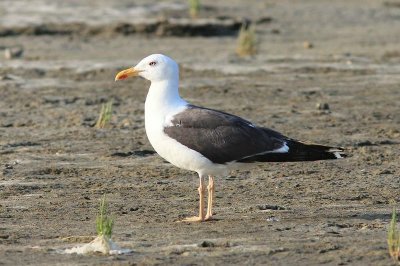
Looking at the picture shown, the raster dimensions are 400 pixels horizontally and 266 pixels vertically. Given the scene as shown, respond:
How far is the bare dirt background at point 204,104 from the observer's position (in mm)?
8172

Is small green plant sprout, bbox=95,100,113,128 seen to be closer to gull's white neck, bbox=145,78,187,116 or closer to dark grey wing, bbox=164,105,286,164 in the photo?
gull's white neck, bbox=145,78,187,116

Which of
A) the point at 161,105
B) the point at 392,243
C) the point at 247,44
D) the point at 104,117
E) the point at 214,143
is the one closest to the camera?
the point at 392,243

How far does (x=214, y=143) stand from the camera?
9.01m

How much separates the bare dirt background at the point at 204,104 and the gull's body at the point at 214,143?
16.6 inches

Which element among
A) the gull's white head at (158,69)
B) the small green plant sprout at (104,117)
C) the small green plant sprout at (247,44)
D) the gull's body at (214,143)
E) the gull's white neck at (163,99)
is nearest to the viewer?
the gull's body at (214,143)

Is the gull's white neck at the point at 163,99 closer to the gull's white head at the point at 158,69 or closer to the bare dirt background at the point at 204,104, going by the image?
the gull's white head at the point at 158,69

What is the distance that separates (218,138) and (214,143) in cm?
5

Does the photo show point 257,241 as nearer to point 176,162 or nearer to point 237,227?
point 237,227

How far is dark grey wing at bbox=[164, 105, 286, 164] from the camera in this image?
898cm

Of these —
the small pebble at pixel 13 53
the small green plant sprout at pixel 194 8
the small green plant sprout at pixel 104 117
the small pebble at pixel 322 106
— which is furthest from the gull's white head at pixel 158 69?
the small green plant sprout at pixel 194 8

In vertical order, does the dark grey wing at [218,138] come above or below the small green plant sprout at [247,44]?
above

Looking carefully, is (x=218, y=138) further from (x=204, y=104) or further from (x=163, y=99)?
(x=204, y=104)

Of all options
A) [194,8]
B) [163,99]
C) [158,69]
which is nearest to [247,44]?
[194,8]

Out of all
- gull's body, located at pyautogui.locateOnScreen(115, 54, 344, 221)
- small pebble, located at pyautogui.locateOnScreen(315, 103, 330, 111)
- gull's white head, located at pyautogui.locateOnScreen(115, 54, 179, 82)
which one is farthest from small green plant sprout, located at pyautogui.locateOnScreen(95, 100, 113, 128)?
gull's body, located at pyautogui.locateOnScreen(115, 54, 344, 221)
